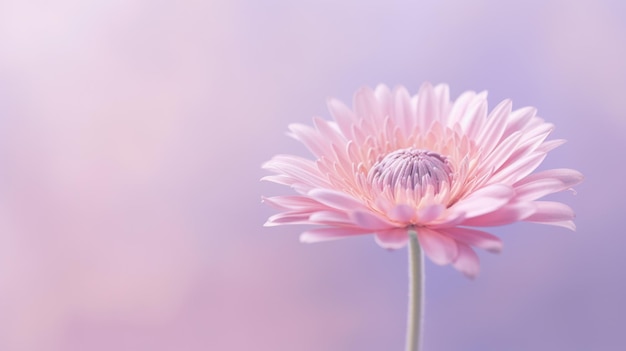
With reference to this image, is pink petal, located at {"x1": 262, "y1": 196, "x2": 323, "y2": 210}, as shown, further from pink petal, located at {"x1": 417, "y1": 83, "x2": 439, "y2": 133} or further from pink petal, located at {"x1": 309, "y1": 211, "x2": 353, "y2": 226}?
pink petal, located at {"x1": 417, "y1": 83, "x2": 439, "y2": 133}

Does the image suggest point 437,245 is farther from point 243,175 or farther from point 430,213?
point 243,175

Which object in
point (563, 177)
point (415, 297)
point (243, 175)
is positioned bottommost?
point (415, 297)

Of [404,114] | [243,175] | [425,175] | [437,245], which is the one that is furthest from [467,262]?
[243,175]

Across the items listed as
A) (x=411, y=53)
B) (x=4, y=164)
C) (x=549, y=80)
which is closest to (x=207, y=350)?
(x=4, y=164)

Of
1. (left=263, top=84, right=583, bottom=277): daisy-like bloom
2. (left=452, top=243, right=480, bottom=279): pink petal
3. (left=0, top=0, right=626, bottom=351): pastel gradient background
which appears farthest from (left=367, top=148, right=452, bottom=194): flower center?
(left=0, top=0, right=626, bottom=351): pastel gradient background

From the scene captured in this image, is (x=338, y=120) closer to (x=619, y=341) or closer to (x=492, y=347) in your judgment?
(x=492, y=347)

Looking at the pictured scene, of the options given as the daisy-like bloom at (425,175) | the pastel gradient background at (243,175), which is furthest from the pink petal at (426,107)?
the pastel gradient background at (243,175)

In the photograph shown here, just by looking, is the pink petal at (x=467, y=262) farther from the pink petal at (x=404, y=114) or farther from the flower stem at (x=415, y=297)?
the pink petal at (x=404, y=114)
